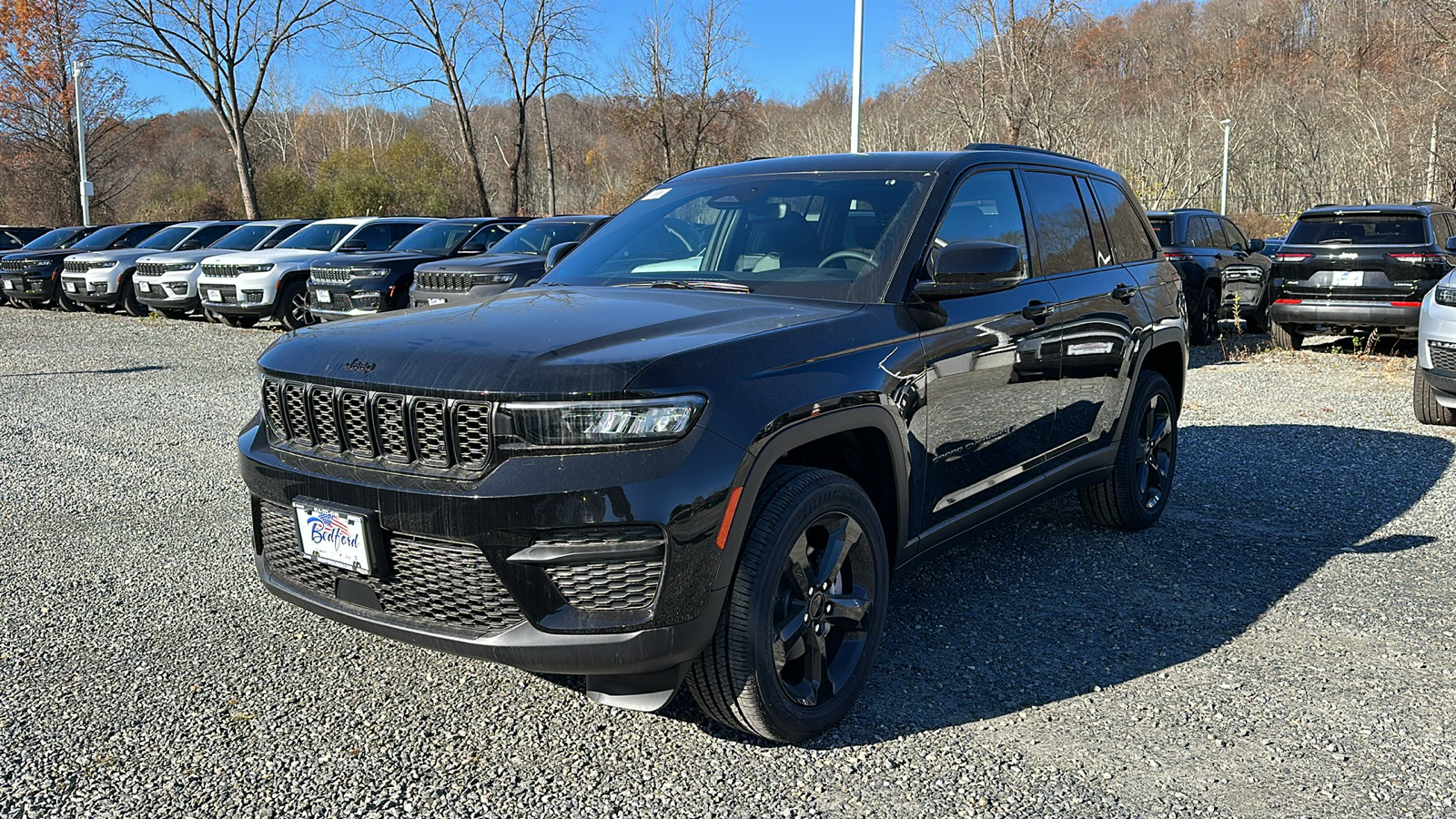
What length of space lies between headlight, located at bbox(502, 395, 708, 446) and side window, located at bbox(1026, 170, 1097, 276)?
7.76 feet

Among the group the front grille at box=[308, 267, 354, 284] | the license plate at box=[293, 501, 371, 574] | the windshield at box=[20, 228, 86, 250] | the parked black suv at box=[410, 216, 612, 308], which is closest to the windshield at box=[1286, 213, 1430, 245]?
the parked black suv at box=[410, 216, 612, 308]

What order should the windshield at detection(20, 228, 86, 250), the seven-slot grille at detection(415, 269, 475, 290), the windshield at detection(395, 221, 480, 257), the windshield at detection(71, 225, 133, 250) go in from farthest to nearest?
the windshield at detection(20, 228, 86, 250)
the windshield at detection(71, 225, 133, 250)
the windshield at detection(395, 221, 480, 257)
the seven-slot grille at detection(415, 269, 475, 290)

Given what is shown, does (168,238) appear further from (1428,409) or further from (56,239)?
(1428,409)

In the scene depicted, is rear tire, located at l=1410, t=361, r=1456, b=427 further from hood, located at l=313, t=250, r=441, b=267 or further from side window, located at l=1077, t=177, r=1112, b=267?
hood, located at l=313, t=250, r=441, b=267

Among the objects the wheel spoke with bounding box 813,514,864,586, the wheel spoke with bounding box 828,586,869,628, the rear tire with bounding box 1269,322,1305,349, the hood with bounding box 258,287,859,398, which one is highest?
the hood with bounding box 258,287,859,398

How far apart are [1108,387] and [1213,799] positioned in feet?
7.73

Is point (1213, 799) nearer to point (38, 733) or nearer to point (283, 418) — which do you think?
point (283, 418)

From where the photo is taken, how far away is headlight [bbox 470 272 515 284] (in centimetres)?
1072

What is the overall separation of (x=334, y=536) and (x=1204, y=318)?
40.7 ft

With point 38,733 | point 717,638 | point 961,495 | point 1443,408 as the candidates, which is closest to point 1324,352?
point 1443,408

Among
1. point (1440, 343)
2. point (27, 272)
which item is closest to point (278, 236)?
point (27, 272)

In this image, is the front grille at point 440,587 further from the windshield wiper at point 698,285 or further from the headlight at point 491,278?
the headlight at point 491,278

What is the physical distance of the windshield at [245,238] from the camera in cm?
1848

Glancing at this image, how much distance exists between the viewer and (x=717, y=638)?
2930 mm
